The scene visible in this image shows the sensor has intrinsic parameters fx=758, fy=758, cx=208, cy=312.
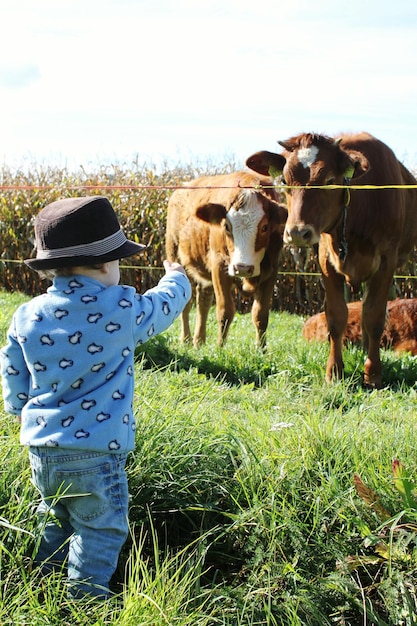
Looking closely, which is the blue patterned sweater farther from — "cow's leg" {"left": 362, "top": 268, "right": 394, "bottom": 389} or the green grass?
"cow's leg" {"left": 362, "top": 268, "right": 394, "bottom": 389}

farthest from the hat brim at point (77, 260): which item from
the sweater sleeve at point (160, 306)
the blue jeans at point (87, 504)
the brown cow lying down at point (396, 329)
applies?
the brown cow lying down at point (396, 329)

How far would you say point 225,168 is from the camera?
687 inches

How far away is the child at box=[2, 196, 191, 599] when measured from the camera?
2967 millimetres

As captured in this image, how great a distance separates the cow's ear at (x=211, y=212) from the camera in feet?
25.3

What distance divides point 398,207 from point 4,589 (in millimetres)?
4939

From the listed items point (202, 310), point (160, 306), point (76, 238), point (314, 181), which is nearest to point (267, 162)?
point (314, 181)

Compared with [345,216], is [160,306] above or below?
above

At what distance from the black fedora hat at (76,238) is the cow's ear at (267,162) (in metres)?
3.99

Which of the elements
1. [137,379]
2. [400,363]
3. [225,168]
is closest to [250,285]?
[400,363]

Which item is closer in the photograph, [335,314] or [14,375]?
[14,375]

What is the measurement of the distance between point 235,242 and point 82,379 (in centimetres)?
475

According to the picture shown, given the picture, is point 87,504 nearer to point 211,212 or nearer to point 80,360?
point 80,360

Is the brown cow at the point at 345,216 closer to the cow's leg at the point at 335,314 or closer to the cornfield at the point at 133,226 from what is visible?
the cow's leg at the point at 335,314

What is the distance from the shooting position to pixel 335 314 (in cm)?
695
